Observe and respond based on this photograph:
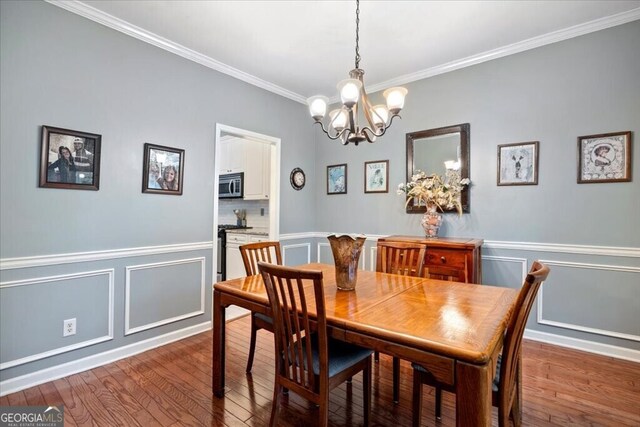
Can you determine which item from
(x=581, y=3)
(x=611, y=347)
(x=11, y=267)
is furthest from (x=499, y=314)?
(x=11, y=267)

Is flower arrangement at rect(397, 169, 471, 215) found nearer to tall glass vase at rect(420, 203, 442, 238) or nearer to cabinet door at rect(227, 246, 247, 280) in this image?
tall glass vase at rect(420, 203, 442, 238)

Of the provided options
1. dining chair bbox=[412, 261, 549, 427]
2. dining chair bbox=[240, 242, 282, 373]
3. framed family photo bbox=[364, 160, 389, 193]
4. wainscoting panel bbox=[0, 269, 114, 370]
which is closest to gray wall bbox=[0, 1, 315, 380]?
wainscoting panel bbox=[0, 269, 114, 370]

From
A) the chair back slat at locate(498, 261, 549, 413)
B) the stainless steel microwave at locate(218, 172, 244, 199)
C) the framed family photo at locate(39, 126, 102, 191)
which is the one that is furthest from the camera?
the stainless steel microwave at locate(218, 172, 244, 199)

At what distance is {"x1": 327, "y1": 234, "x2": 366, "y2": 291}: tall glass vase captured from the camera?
1800 mm

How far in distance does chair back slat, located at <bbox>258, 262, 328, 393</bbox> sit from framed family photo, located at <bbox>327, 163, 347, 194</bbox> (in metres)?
2.78

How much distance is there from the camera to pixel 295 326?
1.47m

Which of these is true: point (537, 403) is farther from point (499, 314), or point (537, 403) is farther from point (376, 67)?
point (376, 67)

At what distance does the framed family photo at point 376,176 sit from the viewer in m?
3.84

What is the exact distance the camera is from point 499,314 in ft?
4.66

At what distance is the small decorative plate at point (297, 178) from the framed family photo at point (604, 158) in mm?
3011

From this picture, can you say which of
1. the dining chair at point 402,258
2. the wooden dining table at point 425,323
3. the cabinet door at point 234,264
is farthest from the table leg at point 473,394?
the cabinet door at point 234,264

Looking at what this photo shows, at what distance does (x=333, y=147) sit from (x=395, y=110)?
2373mm

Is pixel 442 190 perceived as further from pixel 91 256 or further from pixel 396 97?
pixel 91 256

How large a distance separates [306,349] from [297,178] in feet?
9.99
